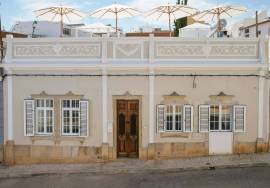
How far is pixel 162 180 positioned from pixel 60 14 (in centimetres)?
1071

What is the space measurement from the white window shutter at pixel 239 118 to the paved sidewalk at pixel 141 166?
118 centimetres

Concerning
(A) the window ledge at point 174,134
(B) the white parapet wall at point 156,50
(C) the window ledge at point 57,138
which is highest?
(B) the white parapet wall at point 156,50

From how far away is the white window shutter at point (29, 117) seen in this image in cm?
1584

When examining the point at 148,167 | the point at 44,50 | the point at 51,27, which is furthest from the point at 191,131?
the point at 51,27

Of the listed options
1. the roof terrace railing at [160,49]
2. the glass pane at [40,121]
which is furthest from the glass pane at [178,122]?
the glass pane at [40,121]

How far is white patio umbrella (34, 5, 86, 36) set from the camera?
737 inches

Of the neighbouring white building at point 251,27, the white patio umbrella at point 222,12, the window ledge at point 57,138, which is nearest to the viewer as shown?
the window ledge at point 57,138

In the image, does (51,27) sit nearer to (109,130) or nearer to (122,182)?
(109,130)

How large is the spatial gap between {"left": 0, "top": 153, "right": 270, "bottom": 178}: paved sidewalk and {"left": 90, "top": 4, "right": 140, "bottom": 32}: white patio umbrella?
7.97 m

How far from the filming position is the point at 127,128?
1603cm

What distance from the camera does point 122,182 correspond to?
13086 millimetres

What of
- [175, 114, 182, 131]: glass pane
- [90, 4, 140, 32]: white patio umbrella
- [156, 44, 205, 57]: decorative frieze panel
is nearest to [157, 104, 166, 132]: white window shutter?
[175, 114, 182, 131]: glass pane

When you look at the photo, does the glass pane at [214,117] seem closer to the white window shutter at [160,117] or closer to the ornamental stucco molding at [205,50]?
the white window shutter at [160,117]

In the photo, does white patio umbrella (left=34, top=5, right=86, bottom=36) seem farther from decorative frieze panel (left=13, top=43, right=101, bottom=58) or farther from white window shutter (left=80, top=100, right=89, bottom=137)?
white window shutter (left=80, top=100, right=89, bottom=137)
